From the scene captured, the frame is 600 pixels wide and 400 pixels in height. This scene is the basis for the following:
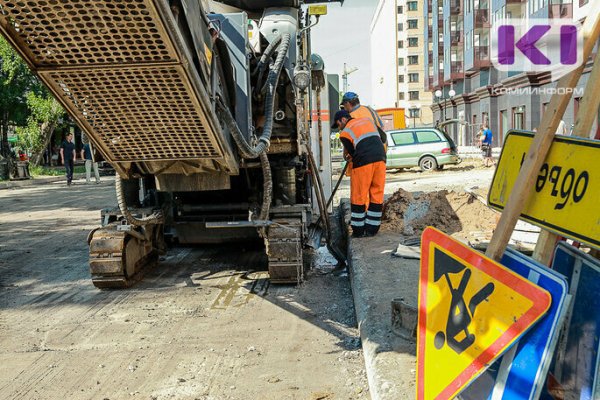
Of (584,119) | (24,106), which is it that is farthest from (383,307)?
(24,106)

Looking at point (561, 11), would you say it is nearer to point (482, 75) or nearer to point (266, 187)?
point (482, 75)

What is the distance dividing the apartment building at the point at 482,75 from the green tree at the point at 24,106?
17.9 metres

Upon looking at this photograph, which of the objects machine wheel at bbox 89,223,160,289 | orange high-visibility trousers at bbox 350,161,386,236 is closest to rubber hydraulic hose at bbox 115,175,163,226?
machine wheel at bbox 89,223,160,289

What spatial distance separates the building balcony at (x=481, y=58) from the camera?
142ft

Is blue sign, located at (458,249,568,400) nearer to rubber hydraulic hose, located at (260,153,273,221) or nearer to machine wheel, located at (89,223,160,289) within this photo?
rubber hydraulic hose, located at (260,153,273,221)

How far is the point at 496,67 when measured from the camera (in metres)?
40.6

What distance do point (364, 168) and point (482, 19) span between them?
41.8 m

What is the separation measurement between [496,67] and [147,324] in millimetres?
38699

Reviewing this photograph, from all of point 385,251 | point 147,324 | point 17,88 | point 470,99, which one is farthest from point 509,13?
point 147,324

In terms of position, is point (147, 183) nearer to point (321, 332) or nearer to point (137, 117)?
point (137, 117)

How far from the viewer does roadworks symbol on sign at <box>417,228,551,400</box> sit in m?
2.62

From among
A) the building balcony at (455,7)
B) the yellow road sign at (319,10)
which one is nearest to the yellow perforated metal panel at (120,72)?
the yellow road sign at (319,10)

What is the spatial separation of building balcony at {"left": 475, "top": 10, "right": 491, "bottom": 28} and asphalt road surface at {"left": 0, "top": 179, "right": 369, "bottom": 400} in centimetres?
4180

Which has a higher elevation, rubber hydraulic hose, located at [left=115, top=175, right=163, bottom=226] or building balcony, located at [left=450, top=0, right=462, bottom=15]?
building balcony, located at [left=450, top=0, right=462, bottom=15]
